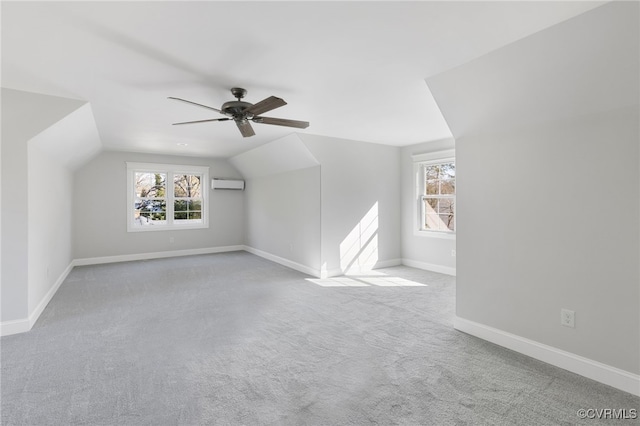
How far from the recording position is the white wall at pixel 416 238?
5387 mm

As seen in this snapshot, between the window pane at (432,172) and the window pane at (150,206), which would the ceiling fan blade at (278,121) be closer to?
the window pane at (432,172)

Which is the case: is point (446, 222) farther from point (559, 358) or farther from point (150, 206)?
point (150, 206)

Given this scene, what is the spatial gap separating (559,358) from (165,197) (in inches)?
300

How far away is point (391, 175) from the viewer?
6.09 meters

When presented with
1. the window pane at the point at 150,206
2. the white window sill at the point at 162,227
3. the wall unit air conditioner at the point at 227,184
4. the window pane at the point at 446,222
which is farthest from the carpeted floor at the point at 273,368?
the wall unit air conditioner at the point at 227,184

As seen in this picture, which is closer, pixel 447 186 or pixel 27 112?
pixel 27 112

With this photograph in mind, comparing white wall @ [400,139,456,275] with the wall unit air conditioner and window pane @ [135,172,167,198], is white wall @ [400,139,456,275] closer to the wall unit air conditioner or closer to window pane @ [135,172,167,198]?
the wall unit air conditioner

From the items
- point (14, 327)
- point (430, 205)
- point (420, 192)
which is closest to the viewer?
point (14, 327)

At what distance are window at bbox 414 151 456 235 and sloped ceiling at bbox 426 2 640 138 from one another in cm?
265

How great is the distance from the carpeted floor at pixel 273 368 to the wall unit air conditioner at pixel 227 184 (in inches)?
154

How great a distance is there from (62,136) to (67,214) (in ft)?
7.63

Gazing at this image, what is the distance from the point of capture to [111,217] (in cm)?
655

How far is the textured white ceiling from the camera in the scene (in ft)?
5.89

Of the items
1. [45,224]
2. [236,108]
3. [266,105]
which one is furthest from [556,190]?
[45,224]
